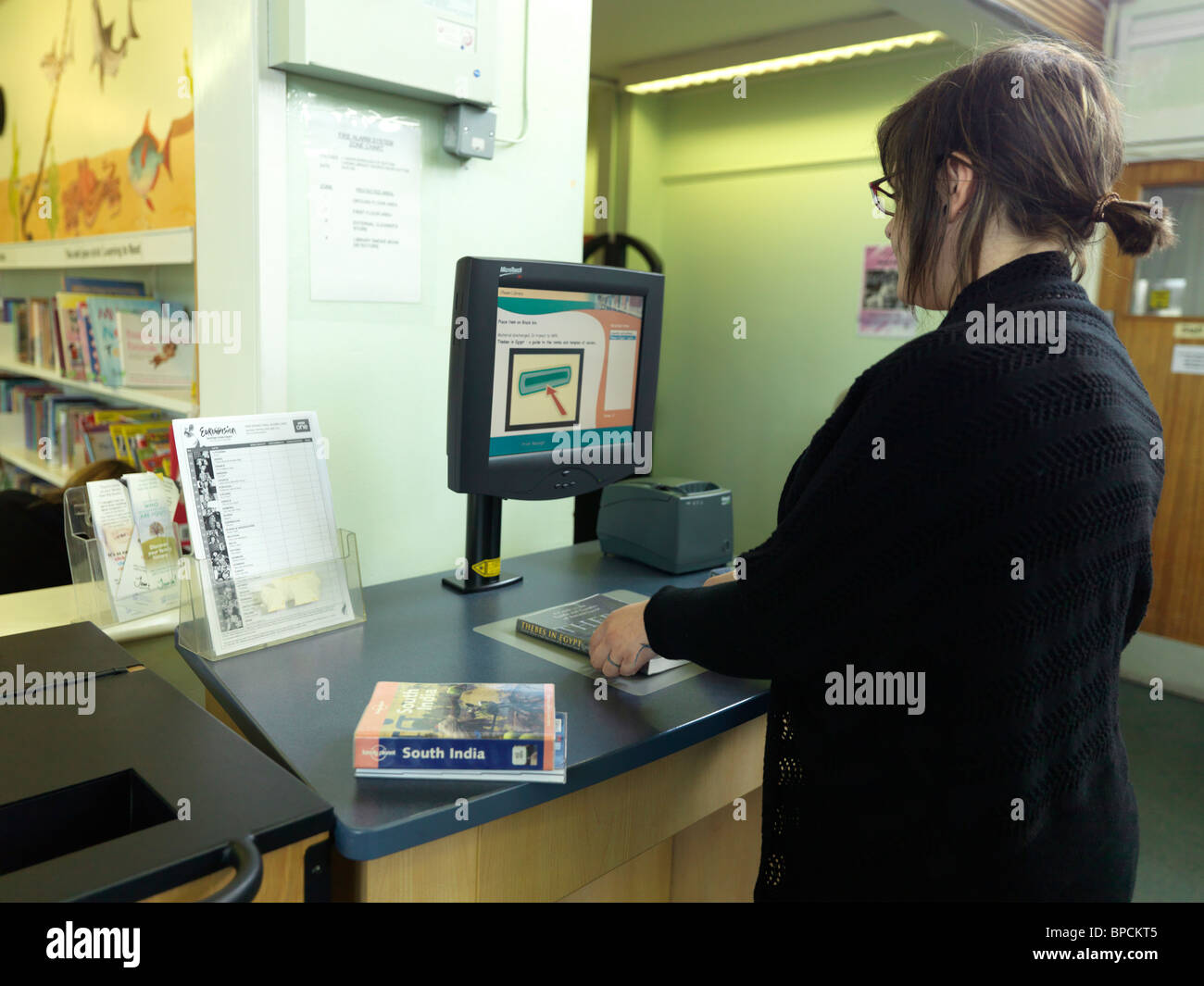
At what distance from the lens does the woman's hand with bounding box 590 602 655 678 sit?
3.94ft

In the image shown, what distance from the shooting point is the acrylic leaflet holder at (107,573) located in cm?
153

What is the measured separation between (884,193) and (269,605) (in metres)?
1.03

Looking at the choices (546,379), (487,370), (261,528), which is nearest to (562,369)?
(546,379)

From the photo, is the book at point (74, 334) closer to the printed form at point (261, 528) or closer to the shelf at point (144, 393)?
the shelf at point (144, 393)

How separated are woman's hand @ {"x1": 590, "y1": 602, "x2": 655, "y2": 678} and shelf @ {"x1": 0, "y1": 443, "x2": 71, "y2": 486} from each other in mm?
2614

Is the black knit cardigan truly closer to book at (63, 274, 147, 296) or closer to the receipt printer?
the receipt printer

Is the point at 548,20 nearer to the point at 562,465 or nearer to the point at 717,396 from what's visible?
the point at 562,465

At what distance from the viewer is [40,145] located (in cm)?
339

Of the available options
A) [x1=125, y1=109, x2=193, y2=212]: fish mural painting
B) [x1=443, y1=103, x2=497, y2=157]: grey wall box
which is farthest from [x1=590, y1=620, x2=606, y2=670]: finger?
[x1=125, y1=109, x2=193, y2=212]: fish mural painting

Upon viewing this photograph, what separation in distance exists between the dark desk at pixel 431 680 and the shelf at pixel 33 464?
2.18m
